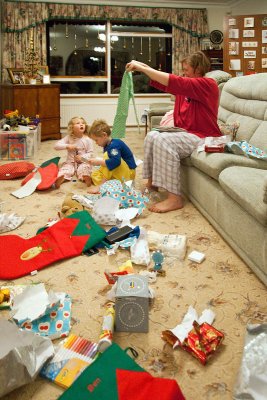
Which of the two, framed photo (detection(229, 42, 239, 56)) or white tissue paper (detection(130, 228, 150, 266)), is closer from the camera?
white tissue paper (detection(130, 228, 150, 266))

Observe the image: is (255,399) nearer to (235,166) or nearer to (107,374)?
(107,374)

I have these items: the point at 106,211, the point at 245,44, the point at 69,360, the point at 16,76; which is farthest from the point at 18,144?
the point at 69,360

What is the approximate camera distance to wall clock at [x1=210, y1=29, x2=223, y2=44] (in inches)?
266

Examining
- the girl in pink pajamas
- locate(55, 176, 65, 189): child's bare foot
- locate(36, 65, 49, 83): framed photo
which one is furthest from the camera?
locate(36, 65, 49, 83): framed photo

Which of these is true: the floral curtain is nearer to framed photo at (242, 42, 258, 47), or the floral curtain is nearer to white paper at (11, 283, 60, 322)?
framed photo at (242, 42, 258, 47)

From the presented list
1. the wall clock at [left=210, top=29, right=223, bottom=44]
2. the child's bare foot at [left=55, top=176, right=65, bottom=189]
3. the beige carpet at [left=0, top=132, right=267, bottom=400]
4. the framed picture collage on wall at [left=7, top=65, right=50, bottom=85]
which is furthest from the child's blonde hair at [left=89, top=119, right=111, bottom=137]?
the wall clock at [left=210, top=29, right=223, bottom=44]

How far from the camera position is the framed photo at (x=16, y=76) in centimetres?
558

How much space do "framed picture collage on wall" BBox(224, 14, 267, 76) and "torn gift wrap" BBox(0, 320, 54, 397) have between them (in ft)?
16.7

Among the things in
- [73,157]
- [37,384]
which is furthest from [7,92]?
[37,384]

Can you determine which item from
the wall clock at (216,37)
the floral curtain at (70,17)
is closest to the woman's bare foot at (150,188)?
the floral curtain at (70,17)

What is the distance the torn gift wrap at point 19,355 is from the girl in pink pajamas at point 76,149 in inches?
90.4

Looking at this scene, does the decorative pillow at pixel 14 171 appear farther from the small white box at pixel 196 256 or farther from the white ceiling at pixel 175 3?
the white ceiling at pixel 175 3

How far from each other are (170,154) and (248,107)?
0.84 meters

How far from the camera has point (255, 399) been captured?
1.06m
